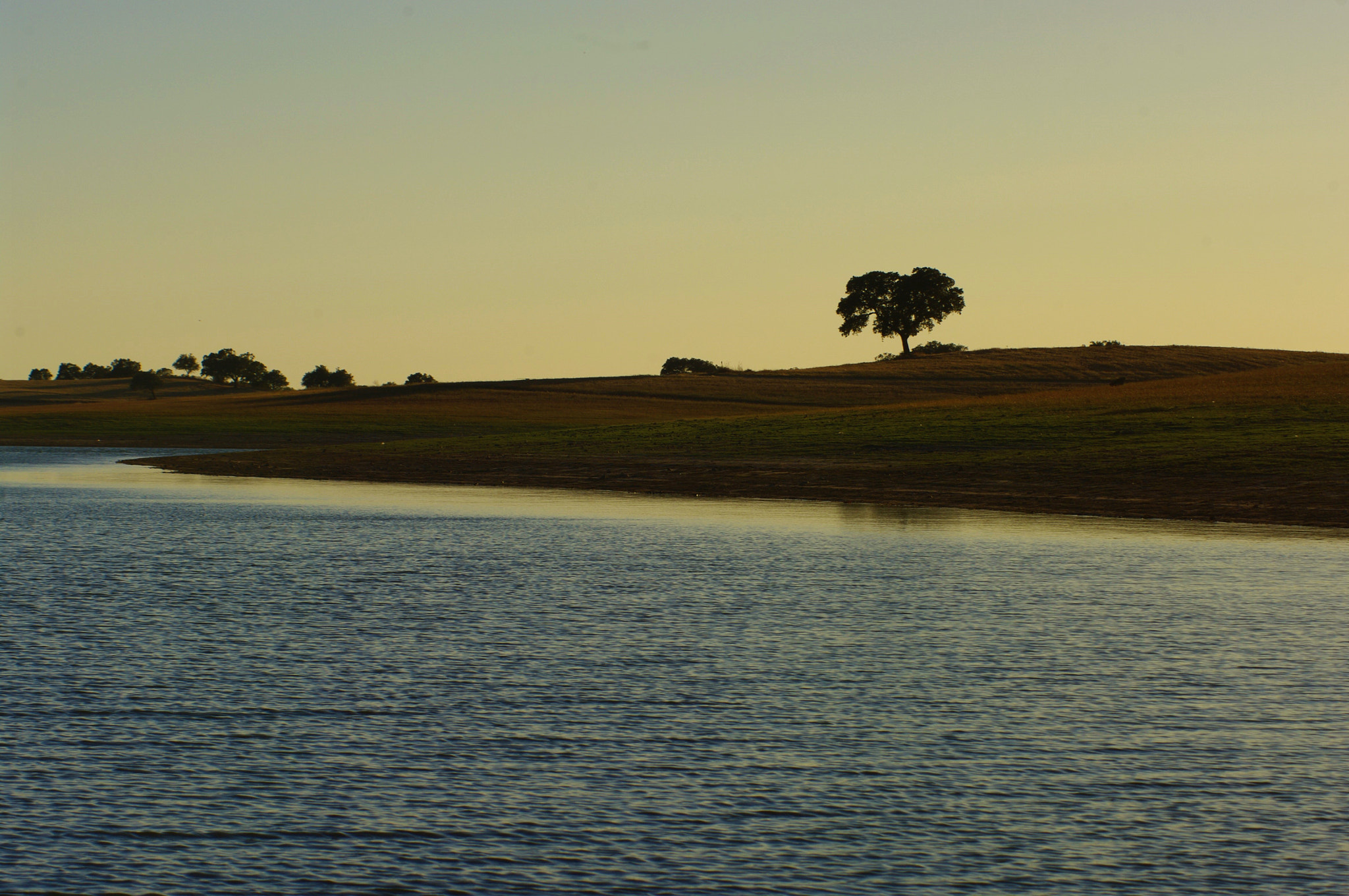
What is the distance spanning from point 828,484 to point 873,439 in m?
16.1

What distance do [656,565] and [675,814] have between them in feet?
53.1

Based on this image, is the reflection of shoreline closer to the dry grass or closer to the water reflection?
the dry grass

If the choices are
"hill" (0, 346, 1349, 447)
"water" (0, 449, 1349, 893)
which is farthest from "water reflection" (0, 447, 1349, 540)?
A: "hill" (0, 346, 1349, 447)

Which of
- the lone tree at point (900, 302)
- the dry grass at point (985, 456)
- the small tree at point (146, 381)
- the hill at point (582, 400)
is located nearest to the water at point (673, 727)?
the dry grass at point (985, 456)

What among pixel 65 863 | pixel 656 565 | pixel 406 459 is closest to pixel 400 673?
pixel 65 863

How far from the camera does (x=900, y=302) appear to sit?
176 metres

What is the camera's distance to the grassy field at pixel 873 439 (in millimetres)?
47031

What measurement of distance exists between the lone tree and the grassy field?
96.0ft

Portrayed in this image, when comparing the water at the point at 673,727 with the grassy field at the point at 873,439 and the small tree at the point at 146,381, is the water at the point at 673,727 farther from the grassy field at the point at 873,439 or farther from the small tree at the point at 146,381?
the small tree at the point at 146,381

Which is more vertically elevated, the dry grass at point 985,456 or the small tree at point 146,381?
the small tree at point 146,381

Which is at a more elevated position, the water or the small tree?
the small tree

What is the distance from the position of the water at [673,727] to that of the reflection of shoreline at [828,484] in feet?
45.6

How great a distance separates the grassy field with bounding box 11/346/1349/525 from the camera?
1852 inches

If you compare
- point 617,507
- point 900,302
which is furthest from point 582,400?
point 617,507
